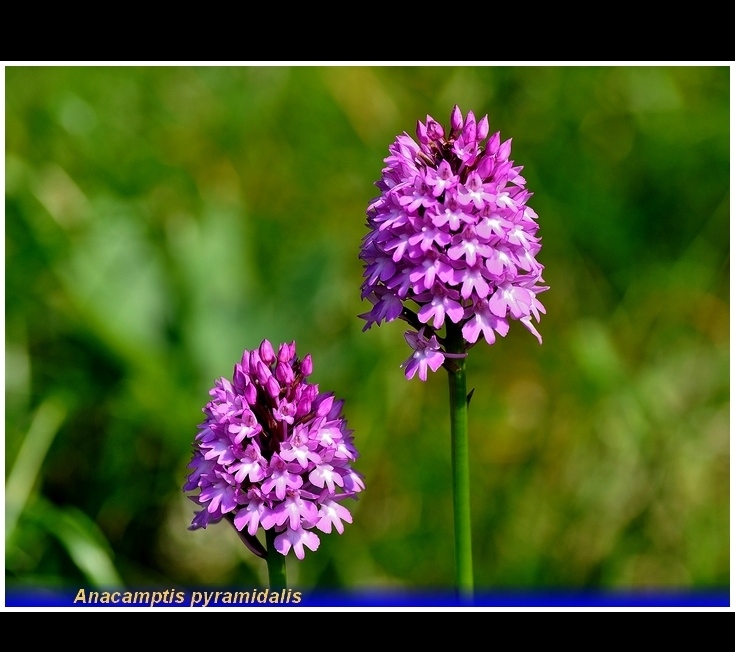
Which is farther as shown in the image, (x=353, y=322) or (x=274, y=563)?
(x=353, y=322)

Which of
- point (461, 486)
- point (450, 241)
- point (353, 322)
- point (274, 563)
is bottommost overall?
point (274, 563)

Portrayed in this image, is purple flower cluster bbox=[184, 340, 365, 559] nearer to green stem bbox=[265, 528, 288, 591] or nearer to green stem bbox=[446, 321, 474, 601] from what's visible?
green stem bbox=[265, 528, 288, 591]

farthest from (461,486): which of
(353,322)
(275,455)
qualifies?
(353,322)

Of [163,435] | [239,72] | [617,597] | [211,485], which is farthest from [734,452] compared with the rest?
[239,72]

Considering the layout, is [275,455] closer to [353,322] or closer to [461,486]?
[461,486]

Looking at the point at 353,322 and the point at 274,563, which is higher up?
the point at 353,322

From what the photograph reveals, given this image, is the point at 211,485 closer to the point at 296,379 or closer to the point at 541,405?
the point at 296,379
